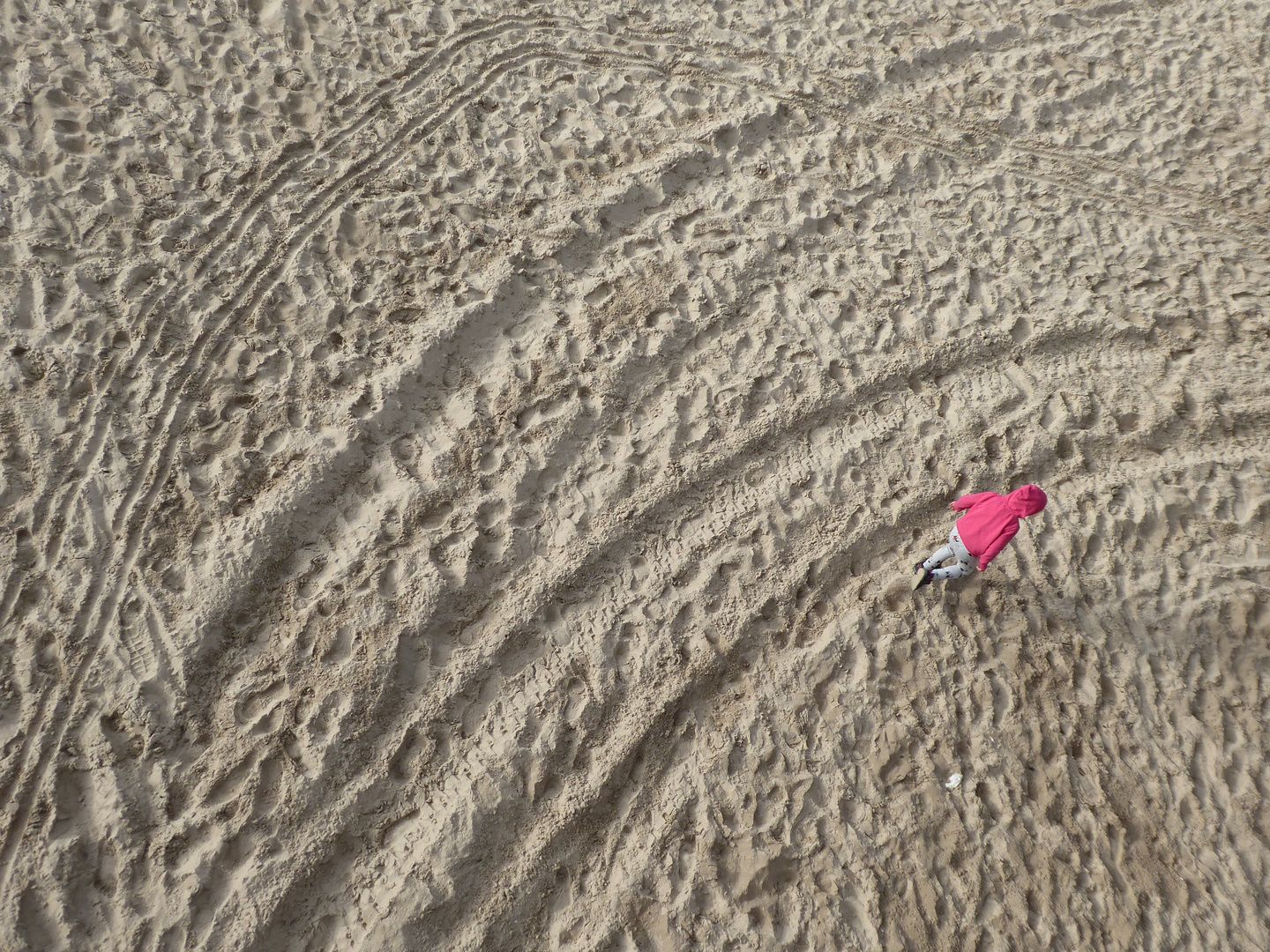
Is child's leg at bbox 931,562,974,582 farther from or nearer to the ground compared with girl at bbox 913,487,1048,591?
nearer to the ground

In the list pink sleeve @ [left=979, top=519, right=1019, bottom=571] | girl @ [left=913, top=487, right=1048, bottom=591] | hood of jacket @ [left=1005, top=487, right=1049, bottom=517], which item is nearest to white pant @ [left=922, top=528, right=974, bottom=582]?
girl @ [left=913, top=487, right=1048, bottom=591]

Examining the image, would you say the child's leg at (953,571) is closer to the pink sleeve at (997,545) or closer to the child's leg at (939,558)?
the child's leg at (939,558)

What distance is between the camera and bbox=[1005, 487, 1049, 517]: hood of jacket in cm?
284

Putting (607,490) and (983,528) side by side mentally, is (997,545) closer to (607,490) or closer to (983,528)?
(983,528)

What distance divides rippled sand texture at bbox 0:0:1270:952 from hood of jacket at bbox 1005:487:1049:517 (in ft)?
2.24

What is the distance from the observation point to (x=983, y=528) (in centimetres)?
301

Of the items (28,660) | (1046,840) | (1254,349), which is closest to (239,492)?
(28,660)

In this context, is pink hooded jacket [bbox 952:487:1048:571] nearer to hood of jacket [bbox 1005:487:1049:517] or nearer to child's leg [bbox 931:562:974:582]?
hood of jacket [bbox 1005:487:1049:517]

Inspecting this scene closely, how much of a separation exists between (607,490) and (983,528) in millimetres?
1524

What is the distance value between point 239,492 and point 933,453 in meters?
3.07

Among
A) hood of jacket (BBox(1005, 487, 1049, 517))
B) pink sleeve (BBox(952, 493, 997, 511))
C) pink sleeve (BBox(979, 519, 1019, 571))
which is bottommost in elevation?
pink sleeve (BBox(979, 519, 1019, 571))

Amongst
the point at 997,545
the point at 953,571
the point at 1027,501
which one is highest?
the point at 1027,501

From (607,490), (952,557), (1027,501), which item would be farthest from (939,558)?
(607,490)

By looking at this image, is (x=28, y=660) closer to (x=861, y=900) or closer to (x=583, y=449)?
(x=583, y=449)
